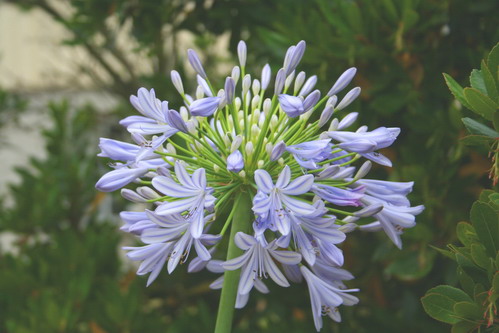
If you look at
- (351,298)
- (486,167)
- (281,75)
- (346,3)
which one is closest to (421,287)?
(486,167)

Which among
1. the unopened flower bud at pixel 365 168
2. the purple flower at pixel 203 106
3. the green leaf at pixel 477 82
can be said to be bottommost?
the unopened flower bud at pixel 365 168

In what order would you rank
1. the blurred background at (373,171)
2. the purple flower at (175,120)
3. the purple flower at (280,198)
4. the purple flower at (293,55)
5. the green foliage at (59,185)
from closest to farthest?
1. the purple flower at (280,198)
2. the purple flower at (175,120)
3. the purple flower at (293,55)
4. the blurred background at (373,171)
5. the green foliage at (59,185)

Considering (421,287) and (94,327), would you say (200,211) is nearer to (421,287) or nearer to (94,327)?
(421,287)

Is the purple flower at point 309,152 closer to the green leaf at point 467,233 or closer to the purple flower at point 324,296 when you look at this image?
the purple flower at point 324,296

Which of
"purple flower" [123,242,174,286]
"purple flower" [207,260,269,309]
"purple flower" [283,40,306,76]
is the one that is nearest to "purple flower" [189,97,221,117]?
"purple flower" [283,40,306,76]

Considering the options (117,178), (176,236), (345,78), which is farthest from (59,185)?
(345,78)

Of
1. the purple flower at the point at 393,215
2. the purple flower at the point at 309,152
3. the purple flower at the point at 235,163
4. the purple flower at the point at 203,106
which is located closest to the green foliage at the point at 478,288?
the purple flower at the point at 393,215
